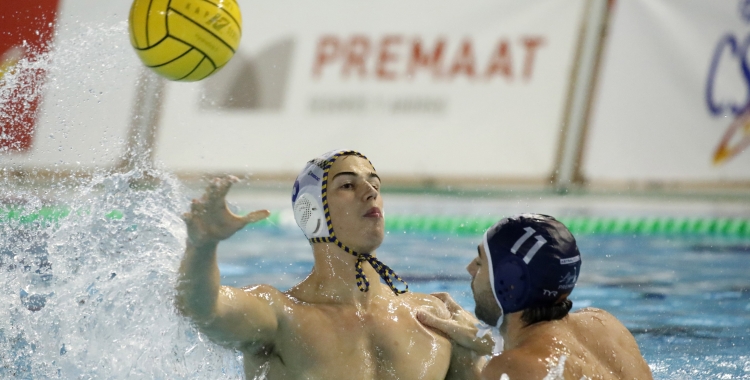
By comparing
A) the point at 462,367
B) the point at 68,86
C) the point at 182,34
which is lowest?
the point at 68,86

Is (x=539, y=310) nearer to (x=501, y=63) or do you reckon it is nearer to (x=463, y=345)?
(x=463, y=345)

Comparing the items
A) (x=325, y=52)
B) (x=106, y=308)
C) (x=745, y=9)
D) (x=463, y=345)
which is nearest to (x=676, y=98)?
(x=745, y=9)

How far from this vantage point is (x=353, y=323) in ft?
8.23

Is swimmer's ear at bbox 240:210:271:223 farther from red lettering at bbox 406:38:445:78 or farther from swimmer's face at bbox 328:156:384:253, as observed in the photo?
red lettering at bbox 406:38:445:78

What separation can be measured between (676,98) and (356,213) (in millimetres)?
5009

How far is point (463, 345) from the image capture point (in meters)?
2.62

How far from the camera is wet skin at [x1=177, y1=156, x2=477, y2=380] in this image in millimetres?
2293

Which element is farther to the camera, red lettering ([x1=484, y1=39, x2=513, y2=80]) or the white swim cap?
red lettering ([x1=484, y1=39, x2=513, y2=80])

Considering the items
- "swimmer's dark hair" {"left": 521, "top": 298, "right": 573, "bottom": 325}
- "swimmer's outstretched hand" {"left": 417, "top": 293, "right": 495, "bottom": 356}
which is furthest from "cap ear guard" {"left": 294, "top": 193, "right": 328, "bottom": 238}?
"swimmer's dark hair" {"left": 521, "top": 298, "right": 573, "bottom": 325}

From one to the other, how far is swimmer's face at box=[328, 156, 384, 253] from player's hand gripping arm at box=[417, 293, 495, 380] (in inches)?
12.3

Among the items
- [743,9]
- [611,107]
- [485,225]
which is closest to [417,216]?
[485,225]

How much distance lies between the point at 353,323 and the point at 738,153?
17.0ft

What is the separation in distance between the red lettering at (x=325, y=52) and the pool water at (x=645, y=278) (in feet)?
4.77

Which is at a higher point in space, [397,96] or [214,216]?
[214,216]
